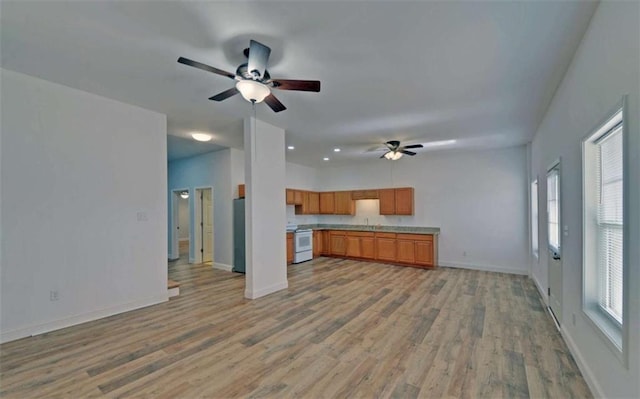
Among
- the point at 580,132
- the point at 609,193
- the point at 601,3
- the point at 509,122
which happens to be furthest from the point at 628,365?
the point at 509,122

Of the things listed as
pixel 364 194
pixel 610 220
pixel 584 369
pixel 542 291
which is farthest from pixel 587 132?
pixel 364 194

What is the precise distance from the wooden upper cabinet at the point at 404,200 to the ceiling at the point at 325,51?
324cm

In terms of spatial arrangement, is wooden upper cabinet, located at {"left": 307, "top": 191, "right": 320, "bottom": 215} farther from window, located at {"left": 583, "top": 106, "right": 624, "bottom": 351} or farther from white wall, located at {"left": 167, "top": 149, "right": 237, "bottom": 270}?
window, located at {"left": 583, "top": 106, "right": 624, "bottom": 351}

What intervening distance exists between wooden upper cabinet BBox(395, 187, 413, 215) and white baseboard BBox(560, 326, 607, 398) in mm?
4584

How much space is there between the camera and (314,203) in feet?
29.0

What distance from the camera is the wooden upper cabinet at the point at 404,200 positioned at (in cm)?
745

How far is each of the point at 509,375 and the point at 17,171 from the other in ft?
17.7

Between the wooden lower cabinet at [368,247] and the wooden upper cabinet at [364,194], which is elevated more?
the wooden upper cabinet at [364,194]

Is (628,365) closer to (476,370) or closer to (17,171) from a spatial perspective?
(476,370)

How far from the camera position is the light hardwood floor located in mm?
2277

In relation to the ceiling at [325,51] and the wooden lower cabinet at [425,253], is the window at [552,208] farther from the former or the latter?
the wooden lower cabinet at [425,253]

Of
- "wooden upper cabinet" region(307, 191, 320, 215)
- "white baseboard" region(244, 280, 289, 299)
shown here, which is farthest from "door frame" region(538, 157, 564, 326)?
"wooden upper cabinet" region(307, 191, 320, 215)

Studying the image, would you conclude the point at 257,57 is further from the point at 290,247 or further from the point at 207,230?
the point at 207,230

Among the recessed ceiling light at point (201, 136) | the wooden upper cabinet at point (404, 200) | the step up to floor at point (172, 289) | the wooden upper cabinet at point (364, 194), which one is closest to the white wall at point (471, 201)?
the wooden upper cabinet at point (404, 200)
